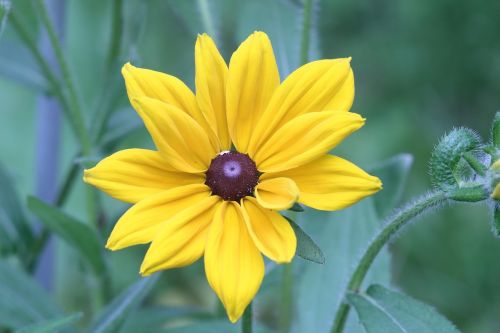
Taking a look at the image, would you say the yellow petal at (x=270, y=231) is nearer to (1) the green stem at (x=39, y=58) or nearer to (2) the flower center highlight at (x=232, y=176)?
(2) the flower center highlight at (x=232, y=176)

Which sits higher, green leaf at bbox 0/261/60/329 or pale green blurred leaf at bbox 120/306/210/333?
green leaf at bbox 0/261/60/329

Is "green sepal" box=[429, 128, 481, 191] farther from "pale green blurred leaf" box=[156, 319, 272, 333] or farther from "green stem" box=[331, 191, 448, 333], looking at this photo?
"pale green blurred leaf" box=[156, 319, 272, 333]

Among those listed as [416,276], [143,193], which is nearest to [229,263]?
[143,193]

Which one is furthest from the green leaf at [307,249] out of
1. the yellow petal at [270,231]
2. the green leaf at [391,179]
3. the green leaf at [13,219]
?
the green leaf at [13,219]

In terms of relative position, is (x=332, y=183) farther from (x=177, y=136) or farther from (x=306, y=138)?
(x=177, y=136)

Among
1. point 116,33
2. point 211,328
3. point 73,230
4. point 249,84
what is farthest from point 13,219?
point 249,84

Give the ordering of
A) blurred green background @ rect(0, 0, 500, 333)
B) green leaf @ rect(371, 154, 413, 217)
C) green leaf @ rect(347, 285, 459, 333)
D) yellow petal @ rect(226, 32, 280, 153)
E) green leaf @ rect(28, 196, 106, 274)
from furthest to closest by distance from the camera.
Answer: blurred green background @ rect(0, 0, 500, 333), green leaf @ rect(371, 154, 413, 217), green leaf @ rect(28, 196, 106, 274), green leaf @ rect(347, 285, 459, 333), yellow petal @ rect(226, 32, 280, 153)

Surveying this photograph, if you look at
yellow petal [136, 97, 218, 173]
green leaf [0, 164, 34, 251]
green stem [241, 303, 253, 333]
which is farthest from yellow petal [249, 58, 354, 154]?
green leaf [0, 164, 34, 251]

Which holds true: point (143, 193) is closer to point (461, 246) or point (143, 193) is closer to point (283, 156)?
point (283, 156)
